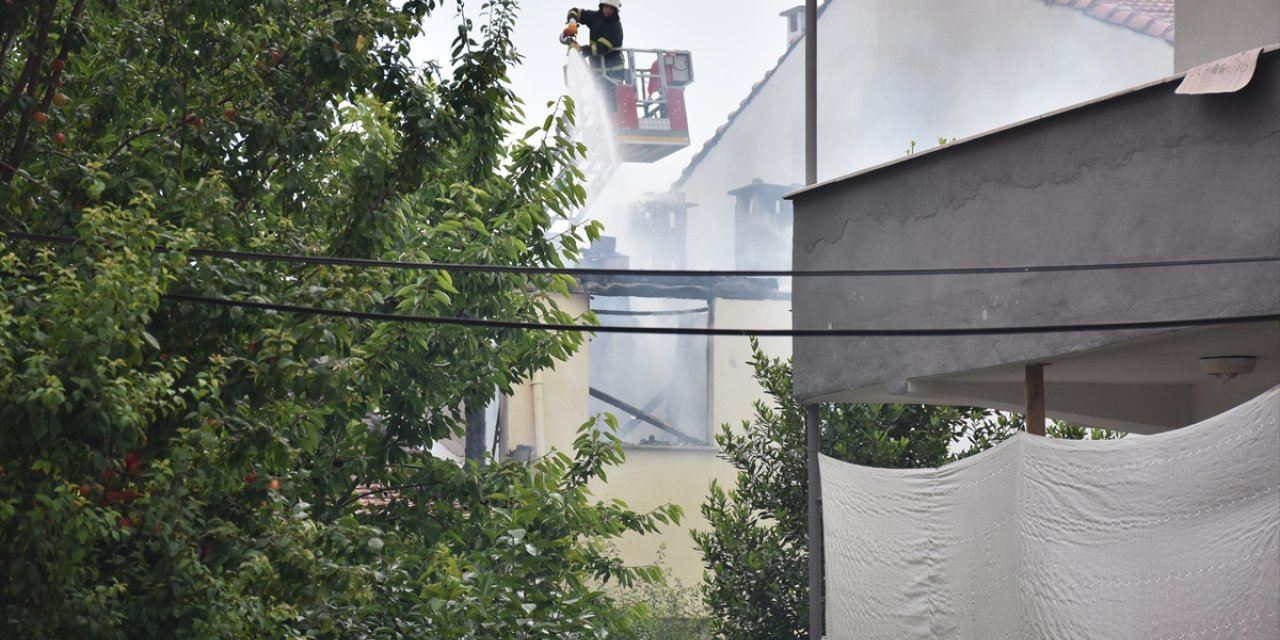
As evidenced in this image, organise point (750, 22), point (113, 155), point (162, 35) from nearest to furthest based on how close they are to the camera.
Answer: point (113, 155), point (162, 35), point (750, 22)

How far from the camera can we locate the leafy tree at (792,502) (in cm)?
1509

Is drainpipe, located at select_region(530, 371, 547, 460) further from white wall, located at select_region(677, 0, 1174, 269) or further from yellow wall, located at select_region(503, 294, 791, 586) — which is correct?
white wall, located at select_region(677, 0, 1174, 269)

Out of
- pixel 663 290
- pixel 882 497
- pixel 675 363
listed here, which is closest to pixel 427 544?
pixel 882 497

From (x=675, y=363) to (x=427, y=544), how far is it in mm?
18156

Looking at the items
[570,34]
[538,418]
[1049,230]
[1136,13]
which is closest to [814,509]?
[1049,230]

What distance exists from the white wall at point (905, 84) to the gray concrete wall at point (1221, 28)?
15.6 metres

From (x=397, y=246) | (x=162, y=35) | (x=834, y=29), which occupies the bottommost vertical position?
(x=397, y=246)

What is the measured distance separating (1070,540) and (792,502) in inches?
340

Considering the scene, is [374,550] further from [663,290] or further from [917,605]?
[663,290]

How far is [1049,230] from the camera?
7652 millimetres

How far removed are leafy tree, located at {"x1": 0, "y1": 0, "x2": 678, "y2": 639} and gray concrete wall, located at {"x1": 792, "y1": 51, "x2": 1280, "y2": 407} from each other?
234 cm

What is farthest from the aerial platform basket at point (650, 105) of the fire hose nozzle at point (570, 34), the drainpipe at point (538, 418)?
the fire hose nozzle at point (570, 34)

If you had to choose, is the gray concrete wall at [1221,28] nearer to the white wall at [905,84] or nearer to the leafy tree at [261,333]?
the leafy tree at [261,333]

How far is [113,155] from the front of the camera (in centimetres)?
880
